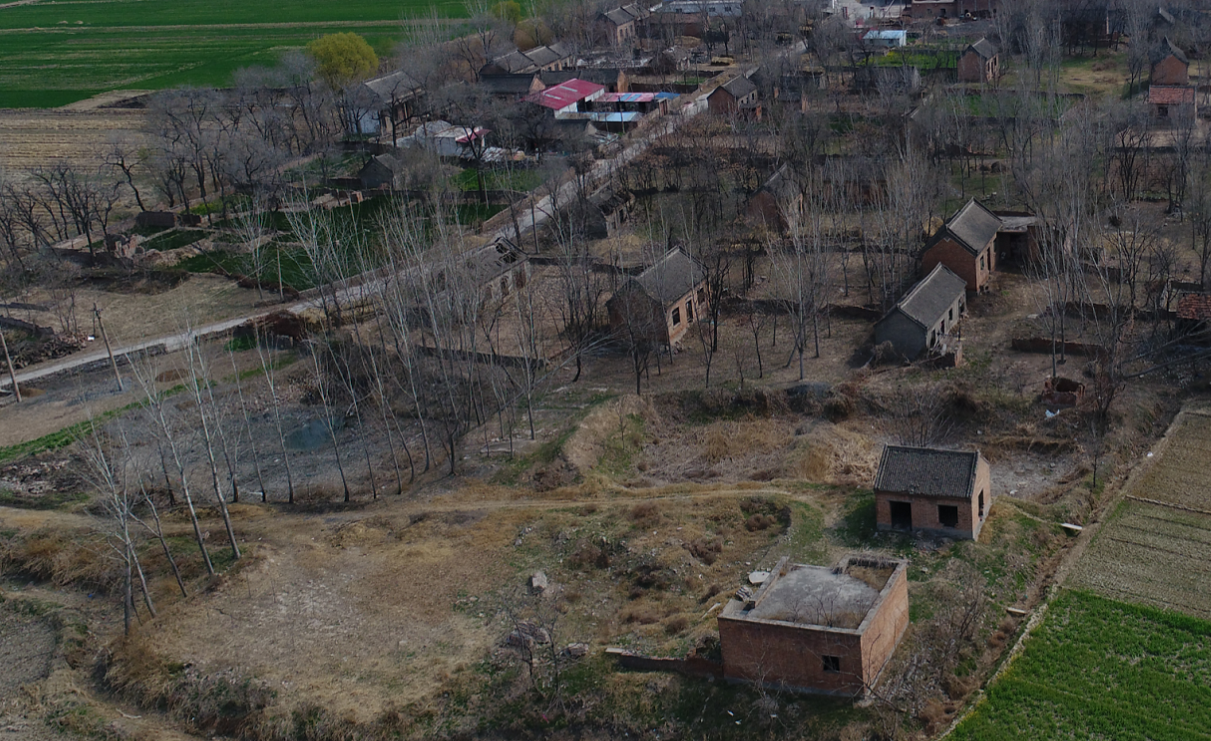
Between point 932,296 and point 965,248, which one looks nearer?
point 932,296

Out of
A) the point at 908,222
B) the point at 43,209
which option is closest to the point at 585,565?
the point at 908,222

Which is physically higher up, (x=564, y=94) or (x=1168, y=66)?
(x=564, y=94)

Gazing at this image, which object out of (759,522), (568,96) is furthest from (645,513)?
(568,96)

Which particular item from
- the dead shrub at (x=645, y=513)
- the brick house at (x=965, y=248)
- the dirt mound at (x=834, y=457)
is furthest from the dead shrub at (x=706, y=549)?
the brick house at (x=965, y=248)

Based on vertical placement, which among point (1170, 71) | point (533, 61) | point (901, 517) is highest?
point (533, 61)

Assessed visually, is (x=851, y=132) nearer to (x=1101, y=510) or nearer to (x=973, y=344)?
(x=973, y=344)

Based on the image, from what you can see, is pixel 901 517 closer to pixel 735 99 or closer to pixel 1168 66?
pixel 735 99
